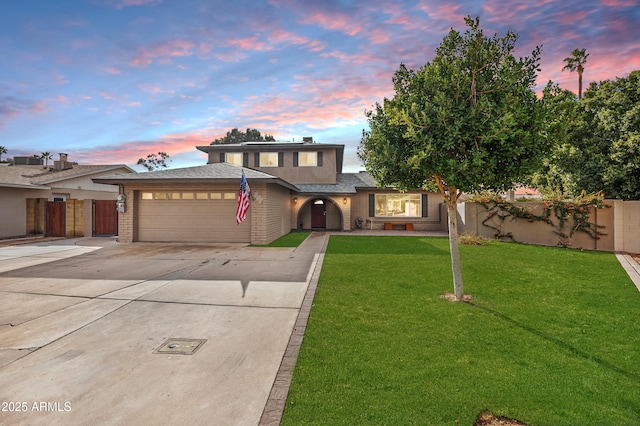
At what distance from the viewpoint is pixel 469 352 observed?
4.10m

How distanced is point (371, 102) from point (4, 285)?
10.5m

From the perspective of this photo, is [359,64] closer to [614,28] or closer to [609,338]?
[614,28]

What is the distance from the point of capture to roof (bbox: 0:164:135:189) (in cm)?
1733

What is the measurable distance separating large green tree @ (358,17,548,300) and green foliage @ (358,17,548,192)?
0.05 feet

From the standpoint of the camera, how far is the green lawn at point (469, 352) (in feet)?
9.65

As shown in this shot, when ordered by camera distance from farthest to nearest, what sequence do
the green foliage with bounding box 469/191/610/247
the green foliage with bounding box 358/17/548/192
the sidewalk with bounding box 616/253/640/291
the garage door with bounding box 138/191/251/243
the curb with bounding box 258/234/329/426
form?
the garage door with bounding box 138/191/251/243 → the green foliage with bounding box 469/191/610/247 → the sidewalk with bounding box 616/253/640/291 → the green foliage with bounding box 358/17/548/192 → the curb with bounding box 258/234/329/426

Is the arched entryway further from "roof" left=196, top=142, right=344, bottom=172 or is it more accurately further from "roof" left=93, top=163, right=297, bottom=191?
"roof" left=93, top=163, right=297, bottom=191

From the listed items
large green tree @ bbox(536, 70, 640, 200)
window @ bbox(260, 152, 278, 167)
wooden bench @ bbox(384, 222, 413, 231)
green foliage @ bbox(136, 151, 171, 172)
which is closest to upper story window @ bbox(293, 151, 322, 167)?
window @ bbox(260, 152, 278, 167)

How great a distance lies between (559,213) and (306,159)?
53.2 ft

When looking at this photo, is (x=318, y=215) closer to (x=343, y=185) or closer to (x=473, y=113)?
(x=343, y=185)

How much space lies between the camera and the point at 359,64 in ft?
42.8

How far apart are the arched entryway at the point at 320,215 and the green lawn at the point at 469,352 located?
48.5 feet

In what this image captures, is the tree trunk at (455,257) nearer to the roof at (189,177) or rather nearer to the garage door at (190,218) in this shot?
the roof at (189,177)

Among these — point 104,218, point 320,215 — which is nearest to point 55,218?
point 104,218
